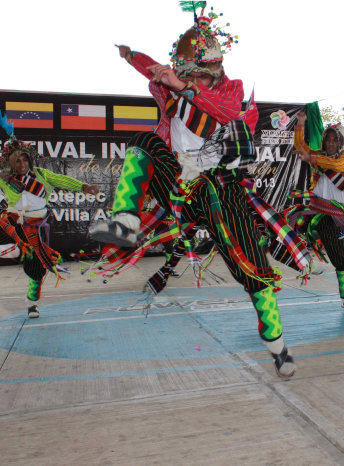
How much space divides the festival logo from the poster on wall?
257 centimetres

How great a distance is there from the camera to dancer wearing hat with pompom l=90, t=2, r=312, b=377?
2.21 metres

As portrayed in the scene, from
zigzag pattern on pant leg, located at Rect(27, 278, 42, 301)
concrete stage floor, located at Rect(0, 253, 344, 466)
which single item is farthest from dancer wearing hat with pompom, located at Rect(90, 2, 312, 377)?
zigzag pattern on pant leg, located at Rect(27, 278, 42, 301)

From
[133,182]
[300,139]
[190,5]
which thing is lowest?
[133,182]

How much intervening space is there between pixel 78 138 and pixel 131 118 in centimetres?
116

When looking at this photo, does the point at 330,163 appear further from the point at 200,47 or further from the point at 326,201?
the point at 200,47

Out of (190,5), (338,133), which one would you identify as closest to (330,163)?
(338,133)

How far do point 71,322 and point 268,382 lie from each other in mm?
2103

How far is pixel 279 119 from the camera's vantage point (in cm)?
863

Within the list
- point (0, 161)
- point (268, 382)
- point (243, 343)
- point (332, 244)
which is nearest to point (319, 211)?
point (332, 244)

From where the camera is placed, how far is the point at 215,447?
5.23 feet

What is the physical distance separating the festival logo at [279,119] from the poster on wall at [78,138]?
2.57m

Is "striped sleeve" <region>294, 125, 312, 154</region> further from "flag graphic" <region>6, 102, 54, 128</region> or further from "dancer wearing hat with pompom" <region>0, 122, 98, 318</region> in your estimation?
"flag graphic" <region>6, 102, 54, 128</region>

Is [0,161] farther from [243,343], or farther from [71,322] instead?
[243,343]

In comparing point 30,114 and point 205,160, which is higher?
point 30,114
